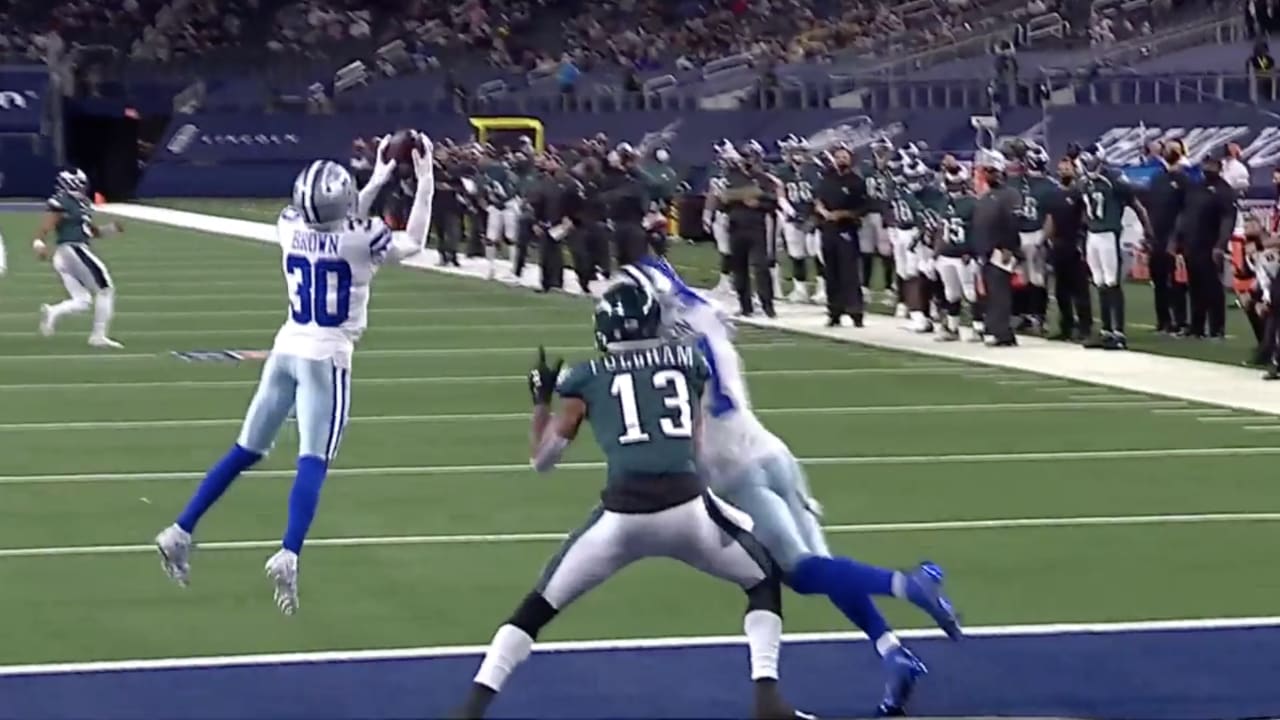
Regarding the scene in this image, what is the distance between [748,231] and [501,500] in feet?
35.7

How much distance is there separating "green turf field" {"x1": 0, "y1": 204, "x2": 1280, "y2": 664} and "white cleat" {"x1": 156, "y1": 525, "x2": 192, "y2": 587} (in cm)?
14

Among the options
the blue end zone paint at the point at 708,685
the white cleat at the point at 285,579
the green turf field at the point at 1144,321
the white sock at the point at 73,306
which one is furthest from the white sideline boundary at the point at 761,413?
the blue end zone paint at the point at 708,685

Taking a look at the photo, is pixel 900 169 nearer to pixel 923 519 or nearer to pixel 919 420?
pixel 919 420

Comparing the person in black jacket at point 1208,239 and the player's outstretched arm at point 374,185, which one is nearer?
the player's outstretched arm at point 374,185

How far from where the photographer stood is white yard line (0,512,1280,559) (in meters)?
10.6

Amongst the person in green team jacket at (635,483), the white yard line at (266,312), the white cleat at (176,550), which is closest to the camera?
the person in green team jacket at (635,483)

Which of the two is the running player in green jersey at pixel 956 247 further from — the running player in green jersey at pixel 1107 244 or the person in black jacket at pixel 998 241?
the running player in green jersey at pixel 1107 244

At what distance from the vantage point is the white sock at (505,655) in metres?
6.89

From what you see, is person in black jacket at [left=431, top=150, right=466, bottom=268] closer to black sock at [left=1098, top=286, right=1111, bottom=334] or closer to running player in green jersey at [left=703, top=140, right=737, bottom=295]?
running player in green jersey at [left=703, top=140, right=737, bottom=295]

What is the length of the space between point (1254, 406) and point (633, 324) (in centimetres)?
980

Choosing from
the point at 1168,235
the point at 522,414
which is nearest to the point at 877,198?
the point at 1168,235

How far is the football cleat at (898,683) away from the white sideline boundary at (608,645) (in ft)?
3.72

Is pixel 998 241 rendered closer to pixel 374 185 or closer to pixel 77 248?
pixel 77 248

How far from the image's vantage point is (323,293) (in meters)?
9.56
